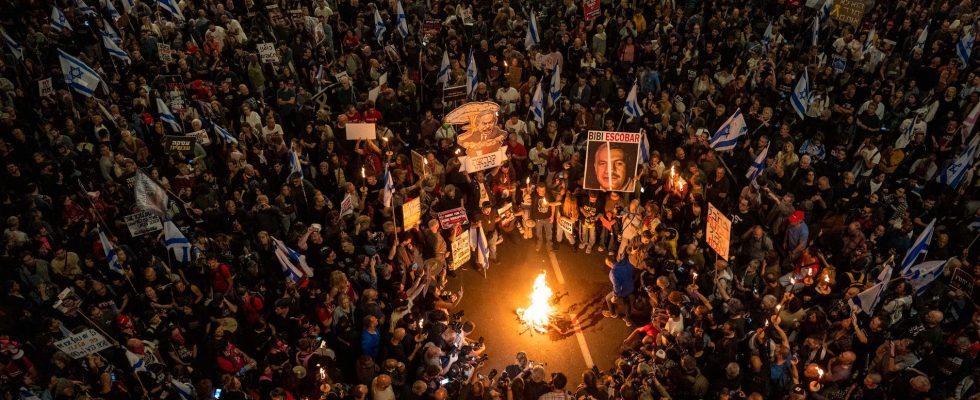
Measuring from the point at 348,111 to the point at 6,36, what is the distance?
28.4 ft

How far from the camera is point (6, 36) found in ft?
48.5

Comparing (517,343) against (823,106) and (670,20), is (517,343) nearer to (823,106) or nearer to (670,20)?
(823,106)

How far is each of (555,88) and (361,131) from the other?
15.9 ft

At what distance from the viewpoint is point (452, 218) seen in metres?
11.1

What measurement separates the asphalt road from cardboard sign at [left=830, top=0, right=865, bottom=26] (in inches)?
414

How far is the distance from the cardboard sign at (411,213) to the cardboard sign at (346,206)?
1014 mm

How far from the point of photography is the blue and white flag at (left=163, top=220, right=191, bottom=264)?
388 inches

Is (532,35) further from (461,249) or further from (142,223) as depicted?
(142,223)

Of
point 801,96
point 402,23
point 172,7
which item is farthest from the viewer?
point 402,23

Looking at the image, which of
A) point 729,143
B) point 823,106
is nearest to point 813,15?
point 823,106

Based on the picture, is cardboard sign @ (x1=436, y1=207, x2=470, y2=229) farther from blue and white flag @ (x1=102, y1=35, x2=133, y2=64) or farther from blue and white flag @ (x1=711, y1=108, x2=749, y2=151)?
blue and white flag @ (x1=102, y1=35, x2=133, y2=64)

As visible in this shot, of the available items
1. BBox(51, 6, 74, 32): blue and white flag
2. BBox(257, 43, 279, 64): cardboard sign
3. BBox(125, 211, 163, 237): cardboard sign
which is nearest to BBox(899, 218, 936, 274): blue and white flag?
Answer: BBox(125, 211, 163, 237): cardboard sign

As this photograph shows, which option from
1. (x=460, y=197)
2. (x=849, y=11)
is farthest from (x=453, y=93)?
(x=849, y=11)

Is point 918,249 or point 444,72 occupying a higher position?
point 444,72
